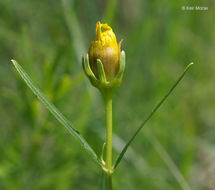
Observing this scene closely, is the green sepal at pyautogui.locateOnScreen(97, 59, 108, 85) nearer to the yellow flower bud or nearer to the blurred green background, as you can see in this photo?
the yellow flower bud

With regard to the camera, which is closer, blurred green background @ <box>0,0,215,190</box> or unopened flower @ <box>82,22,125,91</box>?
unopened flower @ <box>82,22,125,91</box>

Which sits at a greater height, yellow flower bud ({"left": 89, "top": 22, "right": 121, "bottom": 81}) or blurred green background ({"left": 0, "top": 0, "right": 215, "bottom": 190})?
yellow flower bud ({"left": 89, "top": 22, "right": 121, "bottom": 81})

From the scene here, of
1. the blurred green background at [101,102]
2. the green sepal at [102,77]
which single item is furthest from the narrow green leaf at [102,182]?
the blurred green background at [101,102]

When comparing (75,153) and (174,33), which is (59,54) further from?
(174,33)

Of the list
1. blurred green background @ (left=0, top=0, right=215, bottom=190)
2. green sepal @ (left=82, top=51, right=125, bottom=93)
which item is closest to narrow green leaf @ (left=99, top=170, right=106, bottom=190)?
green sepal @ (left=82, top=51, right=125, bottom=93)

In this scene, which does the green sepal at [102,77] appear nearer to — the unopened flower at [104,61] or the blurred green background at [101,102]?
the unopened flower at [104,61]

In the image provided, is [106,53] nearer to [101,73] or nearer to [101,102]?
[101,73]

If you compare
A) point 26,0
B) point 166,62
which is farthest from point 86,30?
point 166,62

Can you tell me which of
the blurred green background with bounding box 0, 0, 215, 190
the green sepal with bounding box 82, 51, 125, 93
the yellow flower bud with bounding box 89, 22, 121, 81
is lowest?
the blurred green background with bounding box 0, 0, 215, 190

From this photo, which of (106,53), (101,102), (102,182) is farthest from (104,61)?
(101,102)
